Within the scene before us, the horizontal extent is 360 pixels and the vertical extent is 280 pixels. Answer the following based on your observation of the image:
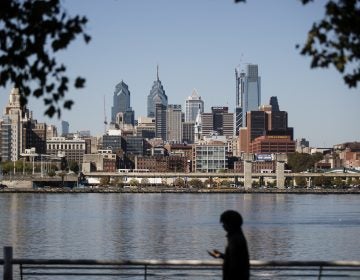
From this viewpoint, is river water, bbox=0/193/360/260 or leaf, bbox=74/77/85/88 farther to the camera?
river water, bbox=0/193/360/260

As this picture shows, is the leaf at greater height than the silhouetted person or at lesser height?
greater

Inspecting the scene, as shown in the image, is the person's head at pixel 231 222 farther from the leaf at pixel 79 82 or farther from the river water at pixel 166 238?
the river water at pixel 166 238

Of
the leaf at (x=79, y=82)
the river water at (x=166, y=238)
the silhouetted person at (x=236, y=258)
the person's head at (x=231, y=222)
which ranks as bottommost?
the river water at (x=166, y=238)

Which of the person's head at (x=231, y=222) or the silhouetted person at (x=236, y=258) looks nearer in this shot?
the silhouetted person at (x=236, y=258)

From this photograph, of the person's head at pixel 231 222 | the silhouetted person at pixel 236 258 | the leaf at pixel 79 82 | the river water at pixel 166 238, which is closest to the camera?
the leaf at pixel 79 82

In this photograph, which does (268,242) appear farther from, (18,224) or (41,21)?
(41,21)

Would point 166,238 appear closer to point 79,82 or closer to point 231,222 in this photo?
point 231,222

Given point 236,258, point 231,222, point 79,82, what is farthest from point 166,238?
point 79,82

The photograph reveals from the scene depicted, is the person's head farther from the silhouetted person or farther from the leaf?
the leaf

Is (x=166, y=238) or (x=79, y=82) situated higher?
(x=79, y=82)

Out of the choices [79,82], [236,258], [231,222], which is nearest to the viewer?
[79,82]

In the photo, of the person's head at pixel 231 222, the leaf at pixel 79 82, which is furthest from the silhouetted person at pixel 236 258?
the leaf at pixel 79 82

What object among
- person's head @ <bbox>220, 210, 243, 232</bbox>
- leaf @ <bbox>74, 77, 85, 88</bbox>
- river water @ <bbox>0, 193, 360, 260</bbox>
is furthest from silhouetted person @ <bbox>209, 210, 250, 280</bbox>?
river water @ <bbox>0, 193, 360, 260</bbox>

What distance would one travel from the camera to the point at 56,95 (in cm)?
1150
